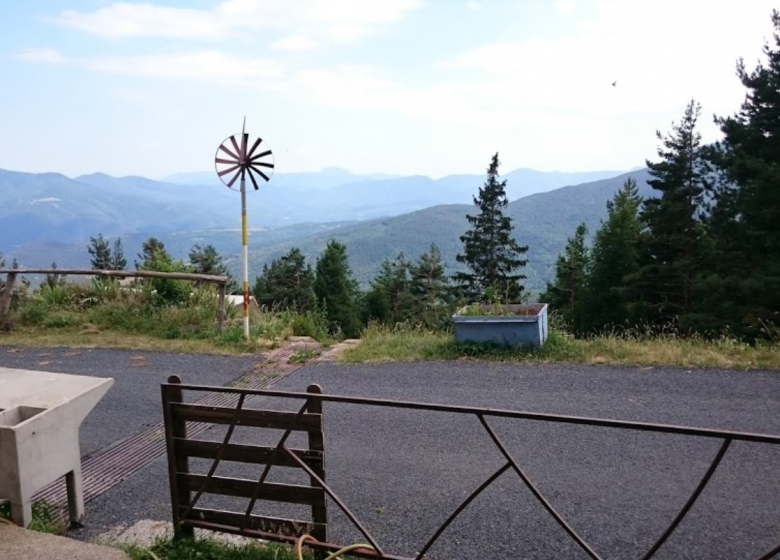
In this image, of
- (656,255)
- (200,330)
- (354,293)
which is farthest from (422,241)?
(200,330)

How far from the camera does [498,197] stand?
170 ft

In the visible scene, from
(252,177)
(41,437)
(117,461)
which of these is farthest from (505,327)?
(41,437)

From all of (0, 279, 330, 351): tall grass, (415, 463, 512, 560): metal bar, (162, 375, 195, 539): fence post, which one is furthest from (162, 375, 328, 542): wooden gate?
(0, 279, 330, 351): tall grass

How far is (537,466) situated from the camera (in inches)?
185

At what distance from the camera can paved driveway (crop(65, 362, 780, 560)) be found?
146 inches

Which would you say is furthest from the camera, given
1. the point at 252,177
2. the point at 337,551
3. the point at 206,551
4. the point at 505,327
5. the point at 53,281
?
the point at 53,281

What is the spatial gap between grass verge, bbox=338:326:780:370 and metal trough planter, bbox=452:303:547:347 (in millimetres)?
117

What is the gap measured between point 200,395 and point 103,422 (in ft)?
3.21

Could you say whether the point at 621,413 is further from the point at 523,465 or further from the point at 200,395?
the point at 200,395

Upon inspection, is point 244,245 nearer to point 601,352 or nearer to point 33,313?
point 33,313

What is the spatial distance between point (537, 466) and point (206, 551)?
2417 mm

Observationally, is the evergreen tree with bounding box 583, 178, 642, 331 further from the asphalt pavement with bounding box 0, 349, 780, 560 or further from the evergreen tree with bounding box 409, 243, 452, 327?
the asphalt pavement with bounding box 0, 349, 780, 560

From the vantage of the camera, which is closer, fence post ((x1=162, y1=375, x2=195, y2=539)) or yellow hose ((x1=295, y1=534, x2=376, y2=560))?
yellow hose ((x1=295, y1=534, x2=376, y2=560))

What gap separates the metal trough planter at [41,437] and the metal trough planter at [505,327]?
4910mm
